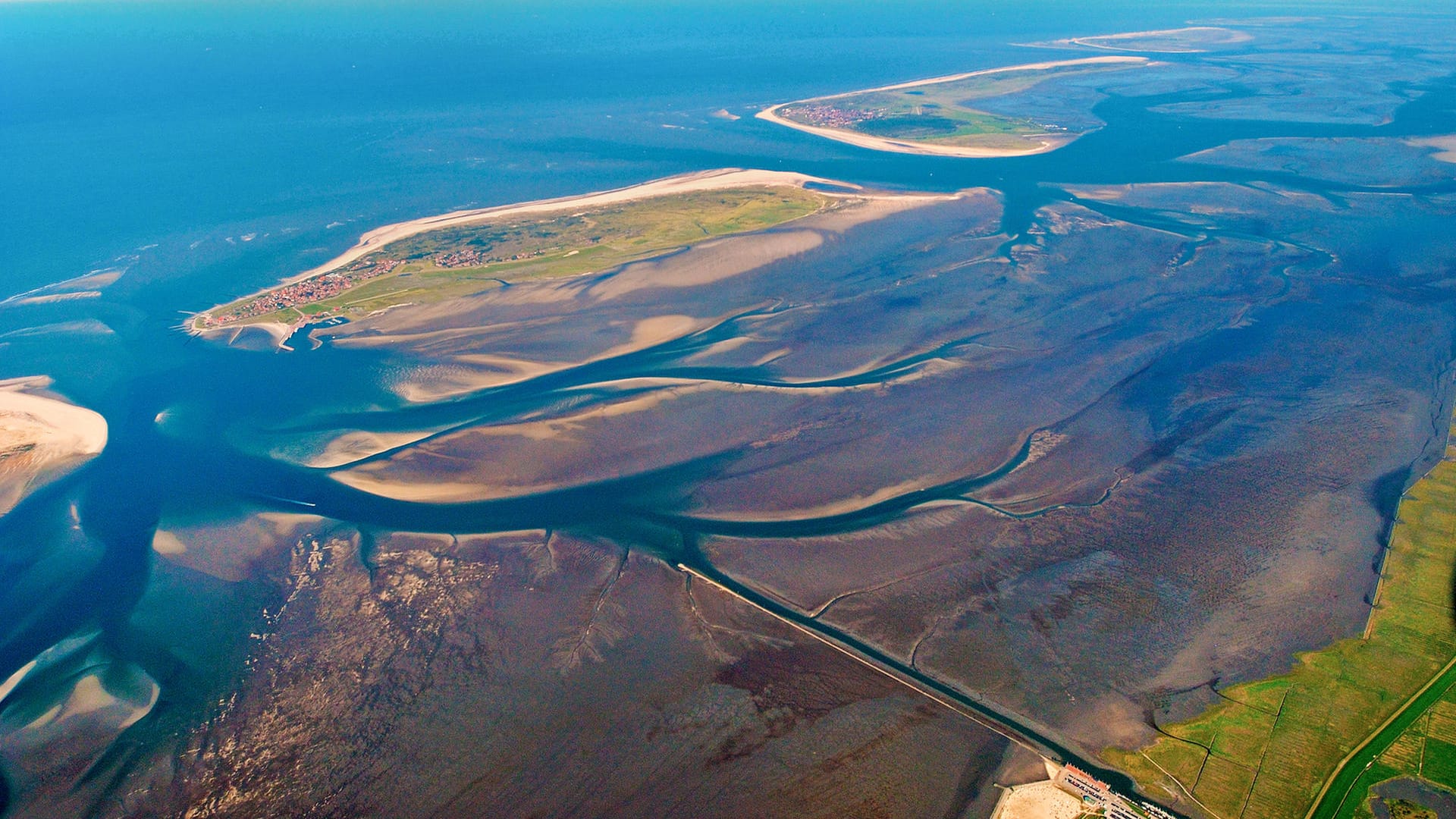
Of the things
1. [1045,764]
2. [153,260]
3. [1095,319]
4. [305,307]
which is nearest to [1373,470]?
[1095,319]

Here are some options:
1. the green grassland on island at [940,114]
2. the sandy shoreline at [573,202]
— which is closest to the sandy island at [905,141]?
the green grassland on island at [940,114]

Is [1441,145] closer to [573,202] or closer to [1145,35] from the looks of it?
[573,202]

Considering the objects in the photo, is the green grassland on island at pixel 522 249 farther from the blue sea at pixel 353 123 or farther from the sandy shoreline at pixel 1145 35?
the sandy shoreline at pixel 1145 35

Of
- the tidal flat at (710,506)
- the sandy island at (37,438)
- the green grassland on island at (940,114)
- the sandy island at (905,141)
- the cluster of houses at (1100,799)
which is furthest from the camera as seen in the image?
the green grassland on island at (940,114)

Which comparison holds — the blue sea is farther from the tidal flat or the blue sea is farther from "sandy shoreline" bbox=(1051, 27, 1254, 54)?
"sandy shoreline" bbox=(1051, 27, 1254, 54)

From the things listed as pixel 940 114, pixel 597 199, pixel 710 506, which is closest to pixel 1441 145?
pixel 940 114

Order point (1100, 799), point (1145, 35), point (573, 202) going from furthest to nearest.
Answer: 1. point (1145, 35)
2. point (573, 202)
3. point (1100, 799)

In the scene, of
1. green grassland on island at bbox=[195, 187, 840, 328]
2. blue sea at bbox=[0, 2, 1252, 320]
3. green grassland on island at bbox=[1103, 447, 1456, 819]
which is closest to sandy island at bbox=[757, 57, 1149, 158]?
blue sea at bbox=[0, 2, 1252, 320]
